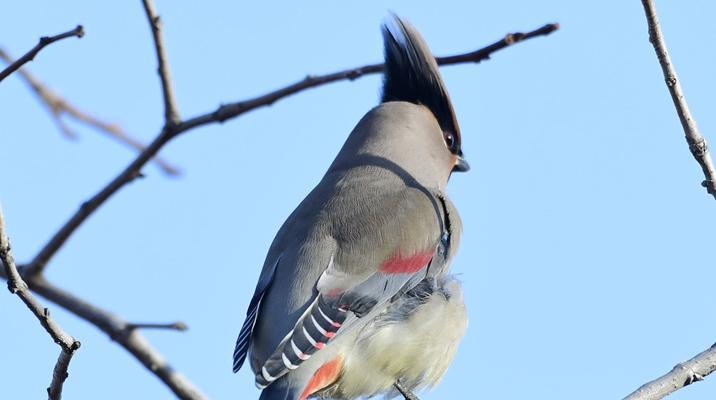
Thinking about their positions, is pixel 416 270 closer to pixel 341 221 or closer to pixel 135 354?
pixel 341 221

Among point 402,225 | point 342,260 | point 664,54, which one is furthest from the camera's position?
point 402,225

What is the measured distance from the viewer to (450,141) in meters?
5.48

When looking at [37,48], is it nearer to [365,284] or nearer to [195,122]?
[195,122]

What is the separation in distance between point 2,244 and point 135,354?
403mm

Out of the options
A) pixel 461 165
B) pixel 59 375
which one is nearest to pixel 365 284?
pixel 461 165

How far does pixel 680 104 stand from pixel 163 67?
4.80ft

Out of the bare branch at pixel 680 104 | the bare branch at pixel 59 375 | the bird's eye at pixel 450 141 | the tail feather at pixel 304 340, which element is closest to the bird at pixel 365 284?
the tail feather at pixel 304 340

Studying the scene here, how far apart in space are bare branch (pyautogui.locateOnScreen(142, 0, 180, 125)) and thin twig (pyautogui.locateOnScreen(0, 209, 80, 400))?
0.45 meters

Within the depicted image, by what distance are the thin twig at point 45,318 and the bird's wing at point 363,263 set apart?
4.13ft

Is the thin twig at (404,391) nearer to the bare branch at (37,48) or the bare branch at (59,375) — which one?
the bare branch at (59,375)

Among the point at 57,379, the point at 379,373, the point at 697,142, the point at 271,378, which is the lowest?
the point at 379,373

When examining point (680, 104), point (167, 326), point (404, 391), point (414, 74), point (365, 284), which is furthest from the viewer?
point (414, 74)

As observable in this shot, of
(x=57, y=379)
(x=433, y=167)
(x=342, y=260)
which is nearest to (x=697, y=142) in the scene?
(x=342, y=260)

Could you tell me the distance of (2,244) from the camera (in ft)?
7.92
